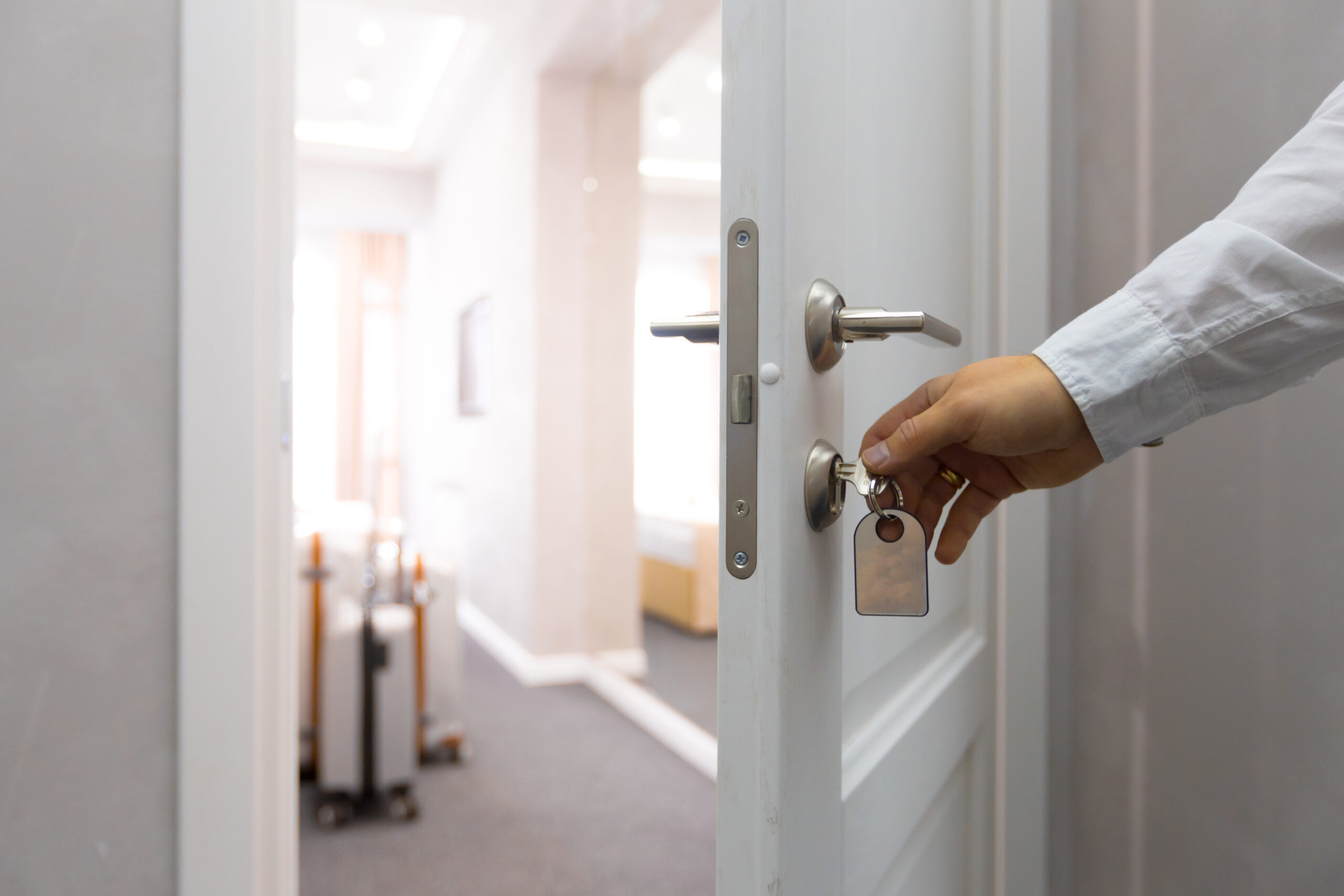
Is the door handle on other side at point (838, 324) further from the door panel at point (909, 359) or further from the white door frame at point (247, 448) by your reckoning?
the white door frame at point (247, 448)

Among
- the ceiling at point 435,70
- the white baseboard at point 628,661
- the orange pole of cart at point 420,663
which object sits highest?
the ceiling at point 435,70

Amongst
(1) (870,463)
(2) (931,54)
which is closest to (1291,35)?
(2) (931,54)

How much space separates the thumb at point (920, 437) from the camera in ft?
1.61

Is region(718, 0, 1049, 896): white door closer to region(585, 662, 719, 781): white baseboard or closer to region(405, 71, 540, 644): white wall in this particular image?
region(585, 662, 719, 781): white baseboard

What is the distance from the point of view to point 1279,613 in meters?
0.84

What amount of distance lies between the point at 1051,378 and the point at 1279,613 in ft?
1.82

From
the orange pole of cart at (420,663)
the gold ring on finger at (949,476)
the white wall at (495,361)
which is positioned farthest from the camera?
the white wall at (495,361)

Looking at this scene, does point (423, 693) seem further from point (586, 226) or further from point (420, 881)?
point (586, 226)

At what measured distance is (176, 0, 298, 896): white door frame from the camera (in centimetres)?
95

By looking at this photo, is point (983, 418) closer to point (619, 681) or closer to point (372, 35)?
point (619, 681)

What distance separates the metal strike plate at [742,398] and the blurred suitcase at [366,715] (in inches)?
83.3

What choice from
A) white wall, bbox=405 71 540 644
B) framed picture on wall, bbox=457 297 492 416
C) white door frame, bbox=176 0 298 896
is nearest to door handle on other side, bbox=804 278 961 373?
white door frame, bbox=176 0 298 896

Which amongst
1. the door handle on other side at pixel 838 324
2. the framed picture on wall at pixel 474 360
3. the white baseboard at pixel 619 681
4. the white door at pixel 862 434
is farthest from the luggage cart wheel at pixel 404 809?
the framed picture on wall at pixel 474 360

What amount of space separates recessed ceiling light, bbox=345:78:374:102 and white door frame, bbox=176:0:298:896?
445cm
